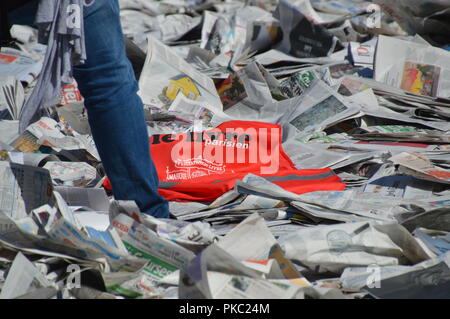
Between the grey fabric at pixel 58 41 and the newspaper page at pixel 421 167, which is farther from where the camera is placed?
the newspaper page at pixel 421 167

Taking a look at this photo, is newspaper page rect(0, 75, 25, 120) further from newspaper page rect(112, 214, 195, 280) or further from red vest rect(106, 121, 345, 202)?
newspaper page rect(112, 214, 195, 280)

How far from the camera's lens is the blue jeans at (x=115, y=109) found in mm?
1467

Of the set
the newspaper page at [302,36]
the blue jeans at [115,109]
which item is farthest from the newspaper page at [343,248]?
the newspaper page at [302,36]

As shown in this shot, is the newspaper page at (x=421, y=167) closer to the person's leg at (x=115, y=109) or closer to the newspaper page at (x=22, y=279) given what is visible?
the person's leg at (x=115, y=109)

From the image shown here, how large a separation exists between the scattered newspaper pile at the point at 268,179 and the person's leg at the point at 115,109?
9 cm

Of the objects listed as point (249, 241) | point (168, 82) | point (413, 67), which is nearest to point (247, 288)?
point (249, 241)

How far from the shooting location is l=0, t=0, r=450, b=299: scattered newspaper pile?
1.37 metres

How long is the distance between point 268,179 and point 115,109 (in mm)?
657

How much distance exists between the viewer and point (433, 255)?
1.44 metres

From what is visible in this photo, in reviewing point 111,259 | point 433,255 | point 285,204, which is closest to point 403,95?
point 285,204

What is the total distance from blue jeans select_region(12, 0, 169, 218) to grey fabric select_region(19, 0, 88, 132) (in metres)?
0.04

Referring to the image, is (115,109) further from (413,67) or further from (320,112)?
(413,67)

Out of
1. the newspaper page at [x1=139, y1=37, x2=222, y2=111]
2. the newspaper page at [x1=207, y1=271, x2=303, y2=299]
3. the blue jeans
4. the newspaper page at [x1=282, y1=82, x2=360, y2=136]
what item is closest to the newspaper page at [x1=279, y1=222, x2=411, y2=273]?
the newspaper page at [x1=207, y1=271, x2=303, y2=299]
